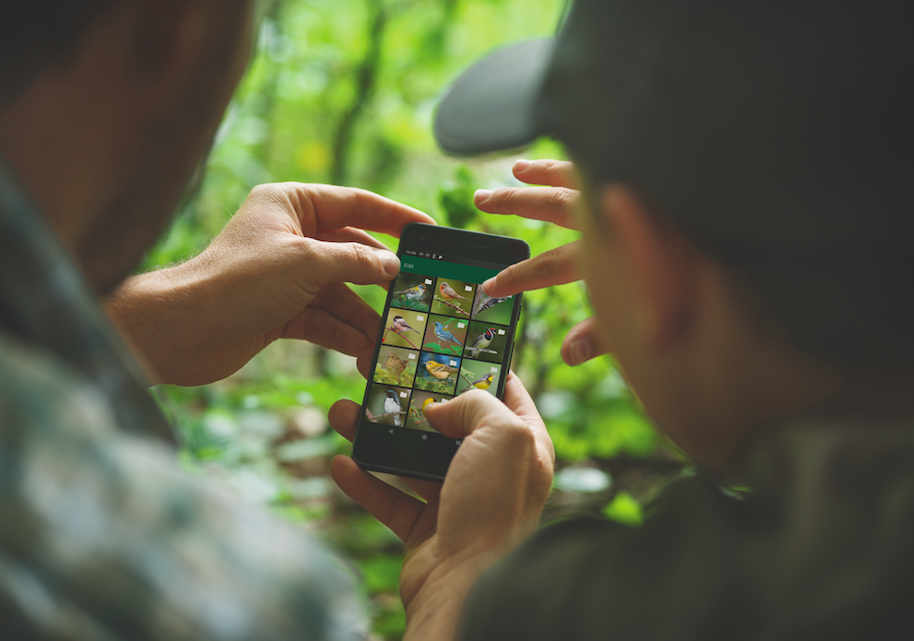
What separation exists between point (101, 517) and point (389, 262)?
80cm

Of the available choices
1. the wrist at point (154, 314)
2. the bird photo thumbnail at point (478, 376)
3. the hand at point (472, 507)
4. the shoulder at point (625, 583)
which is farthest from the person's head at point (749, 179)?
the wrist at point (154, 314)

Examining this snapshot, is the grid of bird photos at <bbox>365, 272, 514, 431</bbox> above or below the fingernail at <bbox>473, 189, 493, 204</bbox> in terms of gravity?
below

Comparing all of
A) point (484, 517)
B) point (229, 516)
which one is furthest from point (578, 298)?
point (229, 516)

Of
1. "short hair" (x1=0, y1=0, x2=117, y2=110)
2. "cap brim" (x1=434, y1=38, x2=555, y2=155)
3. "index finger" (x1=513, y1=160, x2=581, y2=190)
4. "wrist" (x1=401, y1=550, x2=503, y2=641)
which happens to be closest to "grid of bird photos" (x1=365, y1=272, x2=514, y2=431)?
"index finger" (x1=513, y1=160, x2=581, y2=190)

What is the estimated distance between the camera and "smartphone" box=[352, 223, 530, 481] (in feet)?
3.68

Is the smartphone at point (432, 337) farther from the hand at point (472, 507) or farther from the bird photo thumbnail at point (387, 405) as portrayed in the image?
the hand at point (472, 507)

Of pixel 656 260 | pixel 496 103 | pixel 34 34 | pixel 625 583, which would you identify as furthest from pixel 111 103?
pixel 625 583

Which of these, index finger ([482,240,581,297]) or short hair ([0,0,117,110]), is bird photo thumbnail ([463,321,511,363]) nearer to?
index finger ([482,240,581,297])

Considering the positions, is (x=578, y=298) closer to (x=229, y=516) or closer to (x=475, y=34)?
(x=229, y=516)

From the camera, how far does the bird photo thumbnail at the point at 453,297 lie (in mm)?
1190

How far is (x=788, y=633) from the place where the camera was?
438mm

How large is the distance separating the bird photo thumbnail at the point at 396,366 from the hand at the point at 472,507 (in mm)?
208

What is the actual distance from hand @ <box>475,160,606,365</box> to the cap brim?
0.34 m

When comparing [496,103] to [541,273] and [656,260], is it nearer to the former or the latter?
[656,260]
